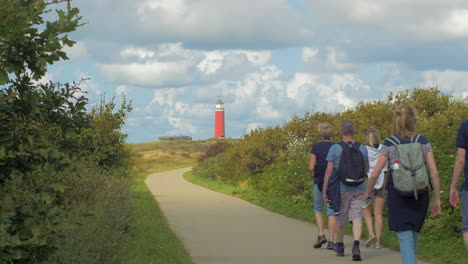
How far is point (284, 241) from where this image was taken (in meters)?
12.1

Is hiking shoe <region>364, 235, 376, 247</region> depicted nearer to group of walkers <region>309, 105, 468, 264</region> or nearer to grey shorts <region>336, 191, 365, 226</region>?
group of walkers <region>309, 105, 468, 264</region>

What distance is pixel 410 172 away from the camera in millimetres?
7188

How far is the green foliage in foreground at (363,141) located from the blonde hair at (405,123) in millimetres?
2883

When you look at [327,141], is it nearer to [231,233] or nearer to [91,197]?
[231,233]

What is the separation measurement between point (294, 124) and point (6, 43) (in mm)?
22561

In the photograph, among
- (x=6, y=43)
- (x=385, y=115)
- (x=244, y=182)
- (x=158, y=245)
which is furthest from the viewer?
(x=244, y=182)

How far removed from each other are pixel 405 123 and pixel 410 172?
2.19 feet

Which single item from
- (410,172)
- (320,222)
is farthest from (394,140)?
(320,222)

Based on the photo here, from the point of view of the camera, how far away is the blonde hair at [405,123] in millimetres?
7586

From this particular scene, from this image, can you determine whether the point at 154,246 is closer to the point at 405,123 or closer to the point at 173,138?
the point at 405,123

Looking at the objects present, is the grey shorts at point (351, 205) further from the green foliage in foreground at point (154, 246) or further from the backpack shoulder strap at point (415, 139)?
the backpack shoulder strap at point (415, 139)

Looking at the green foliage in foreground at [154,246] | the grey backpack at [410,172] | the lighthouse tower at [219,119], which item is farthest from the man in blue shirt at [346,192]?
the lighthouse tower at [219,119]

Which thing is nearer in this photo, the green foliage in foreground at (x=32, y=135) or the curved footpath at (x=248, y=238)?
the green foliage in foreground at (x=32, y=135)

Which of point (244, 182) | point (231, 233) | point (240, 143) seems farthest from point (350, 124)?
point (240, 143)
